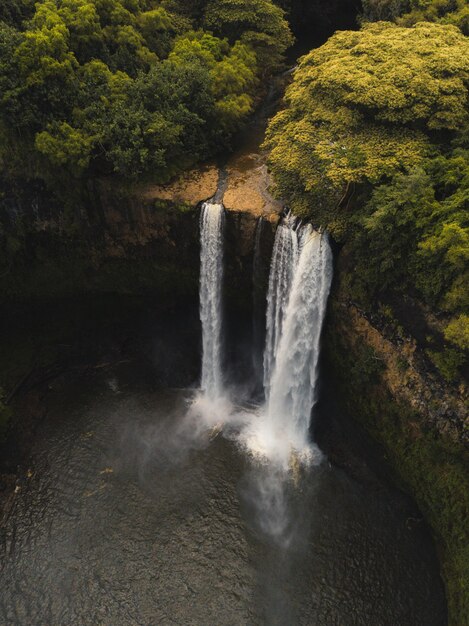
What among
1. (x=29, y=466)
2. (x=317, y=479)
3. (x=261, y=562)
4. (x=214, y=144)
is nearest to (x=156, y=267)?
(x=214, y=144)

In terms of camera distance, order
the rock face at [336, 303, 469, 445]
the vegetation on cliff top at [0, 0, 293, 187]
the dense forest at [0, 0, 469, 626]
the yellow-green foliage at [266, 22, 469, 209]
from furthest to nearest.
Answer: the vegetation on cliff top at [0, 0, 293, 187]
the yellow-green foliage at [266, 22, 469, 209]
the dense forest at [0, 0, 469, 626]
the rock face at [336, 303, 469, 445]

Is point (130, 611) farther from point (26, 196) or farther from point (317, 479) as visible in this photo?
point (26, 196)

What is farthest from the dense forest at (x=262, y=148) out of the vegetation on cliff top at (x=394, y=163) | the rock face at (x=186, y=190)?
the rock face at (x=186, y=190)

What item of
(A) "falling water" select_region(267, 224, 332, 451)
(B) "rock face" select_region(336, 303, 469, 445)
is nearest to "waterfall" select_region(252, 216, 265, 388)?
(A) "falling water" select_region(267, 224, 332, 451)

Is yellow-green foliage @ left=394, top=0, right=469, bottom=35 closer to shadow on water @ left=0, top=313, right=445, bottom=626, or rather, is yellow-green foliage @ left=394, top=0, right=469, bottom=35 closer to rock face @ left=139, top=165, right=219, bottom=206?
rock face @ left=139, top=165, right=219, bottom=206

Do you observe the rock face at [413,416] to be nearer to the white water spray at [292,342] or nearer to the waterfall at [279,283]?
the white water spray at [292,342]

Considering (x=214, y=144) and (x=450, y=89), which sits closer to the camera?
(x=450, y=89)

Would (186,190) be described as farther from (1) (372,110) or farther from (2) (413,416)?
(2) (413,416)
